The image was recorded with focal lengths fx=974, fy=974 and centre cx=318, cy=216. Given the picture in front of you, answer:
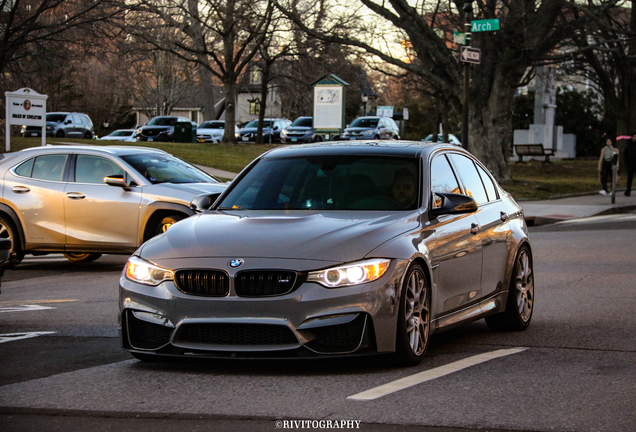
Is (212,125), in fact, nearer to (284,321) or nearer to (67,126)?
(67,126)

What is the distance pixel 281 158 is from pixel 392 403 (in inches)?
116

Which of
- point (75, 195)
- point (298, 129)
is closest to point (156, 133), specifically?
point (298, 129)

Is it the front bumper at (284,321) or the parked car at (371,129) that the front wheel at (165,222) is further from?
the parked car at (371,129)

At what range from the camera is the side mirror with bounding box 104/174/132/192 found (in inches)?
509

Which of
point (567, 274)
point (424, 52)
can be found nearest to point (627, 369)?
point (567, 274)

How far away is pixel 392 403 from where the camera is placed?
17.7 ft

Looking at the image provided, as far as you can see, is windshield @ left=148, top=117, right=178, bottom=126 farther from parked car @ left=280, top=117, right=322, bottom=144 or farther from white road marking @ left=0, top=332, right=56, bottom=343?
white road marking @ left=0, top=332, right=56, bottom=343

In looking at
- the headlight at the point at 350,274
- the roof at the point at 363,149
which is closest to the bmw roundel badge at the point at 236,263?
the headlight at the point at 350,274

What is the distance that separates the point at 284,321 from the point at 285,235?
641mm

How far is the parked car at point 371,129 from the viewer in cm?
5019

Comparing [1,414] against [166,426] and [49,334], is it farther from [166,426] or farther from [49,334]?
[49,334]

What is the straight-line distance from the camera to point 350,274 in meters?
6.04

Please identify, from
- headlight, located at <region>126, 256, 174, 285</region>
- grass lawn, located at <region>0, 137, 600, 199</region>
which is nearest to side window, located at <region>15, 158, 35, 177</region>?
headlight, located at <region>126, 256, 174, 285</region>

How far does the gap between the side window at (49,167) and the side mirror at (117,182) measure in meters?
0.93
